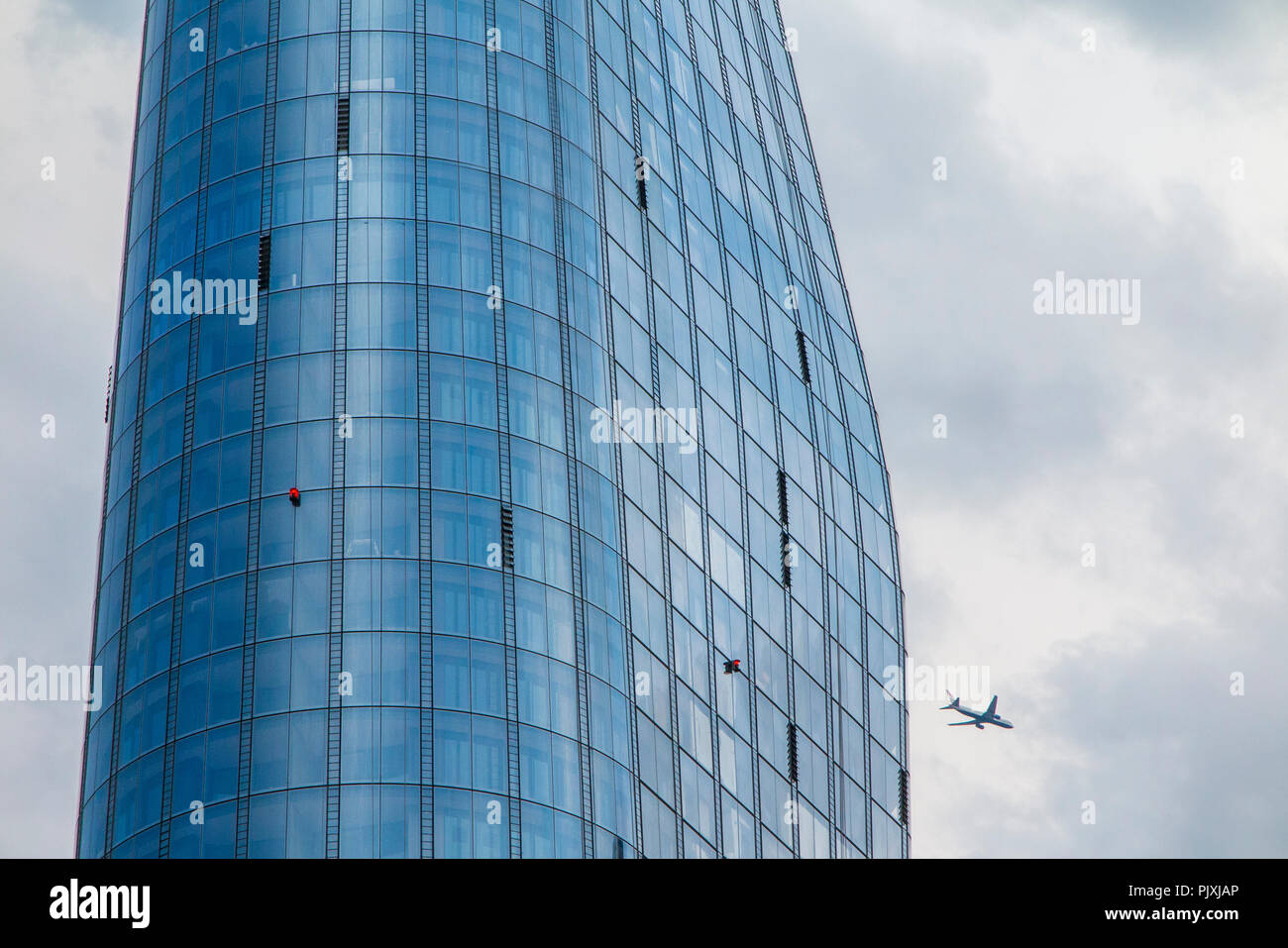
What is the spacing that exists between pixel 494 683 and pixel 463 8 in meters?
34.6

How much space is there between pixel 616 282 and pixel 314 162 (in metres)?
15.7

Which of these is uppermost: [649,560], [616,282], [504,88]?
[504,88]

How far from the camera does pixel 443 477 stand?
8806 cm

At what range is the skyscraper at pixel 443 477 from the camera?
82812 millimetres

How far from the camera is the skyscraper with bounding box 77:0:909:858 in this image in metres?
82.8

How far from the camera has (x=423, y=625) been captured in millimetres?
84438

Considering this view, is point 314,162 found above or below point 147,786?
above

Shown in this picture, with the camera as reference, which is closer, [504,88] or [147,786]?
[147,786]

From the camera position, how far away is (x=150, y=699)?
85.6 meters
